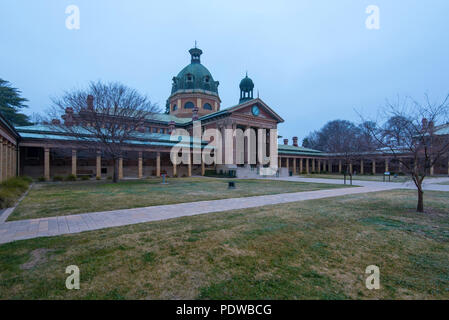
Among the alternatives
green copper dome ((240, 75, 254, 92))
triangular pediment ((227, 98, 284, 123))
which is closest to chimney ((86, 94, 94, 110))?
triangular pediment ((227, 98, 284, 123))

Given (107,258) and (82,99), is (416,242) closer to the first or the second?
(107,258)

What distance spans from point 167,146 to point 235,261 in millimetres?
30617

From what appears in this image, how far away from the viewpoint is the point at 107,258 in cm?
450

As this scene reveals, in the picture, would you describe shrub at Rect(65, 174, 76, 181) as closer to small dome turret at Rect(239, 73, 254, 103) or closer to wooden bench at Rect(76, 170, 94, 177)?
wooden bench at Rect(76, 170, 94, 177)

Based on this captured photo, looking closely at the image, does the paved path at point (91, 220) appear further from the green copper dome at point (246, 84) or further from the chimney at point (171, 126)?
the green copper dome at point (246, 84)

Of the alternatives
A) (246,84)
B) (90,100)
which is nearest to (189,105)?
(246,84)

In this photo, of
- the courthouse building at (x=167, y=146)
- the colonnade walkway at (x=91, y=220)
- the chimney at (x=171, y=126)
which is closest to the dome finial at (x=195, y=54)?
the courthouse building at (x=167, y=146)

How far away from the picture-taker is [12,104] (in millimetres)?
42625

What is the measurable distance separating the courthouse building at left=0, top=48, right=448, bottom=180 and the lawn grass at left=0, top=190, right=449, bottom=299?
6.63 metres

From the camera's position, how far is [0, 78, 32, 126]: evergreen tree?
4059 cm

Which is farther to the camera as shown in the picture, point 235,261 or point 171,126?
point 171,126

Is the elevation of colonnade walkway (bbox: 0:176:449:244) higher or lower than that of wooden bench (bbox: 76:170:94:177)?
lower

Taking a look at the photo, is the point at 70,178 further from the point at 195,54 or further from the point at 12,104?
the point at 195,54
